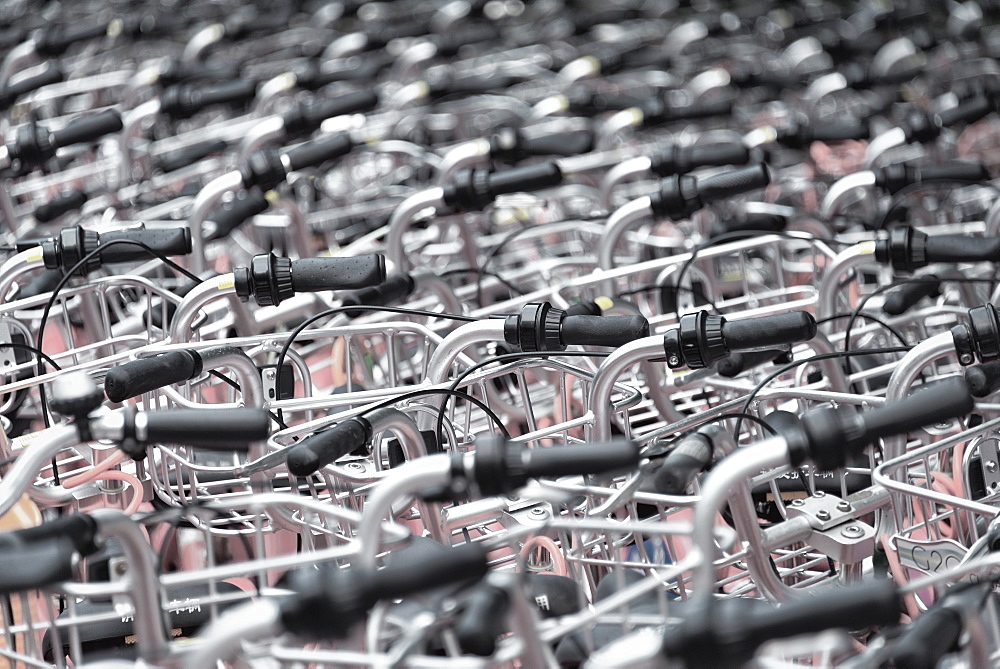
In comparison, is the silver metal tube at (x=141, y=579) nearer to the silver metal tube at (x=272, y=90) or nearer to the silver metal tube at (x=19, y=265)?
the silver metal tube at (x=19, y=265)

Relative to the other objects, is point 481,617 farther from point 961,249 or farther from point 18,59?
point 18,59

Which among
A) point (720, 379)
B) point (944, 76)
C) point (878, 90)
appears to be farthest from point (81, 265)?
point (944, 76)

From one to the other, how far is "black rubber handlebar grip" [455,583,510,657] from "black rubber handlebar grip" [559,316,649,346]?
87 cm

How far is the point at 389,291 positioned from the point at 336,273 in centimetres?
33

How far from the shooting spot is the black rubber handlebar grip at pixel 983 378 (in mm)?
2305

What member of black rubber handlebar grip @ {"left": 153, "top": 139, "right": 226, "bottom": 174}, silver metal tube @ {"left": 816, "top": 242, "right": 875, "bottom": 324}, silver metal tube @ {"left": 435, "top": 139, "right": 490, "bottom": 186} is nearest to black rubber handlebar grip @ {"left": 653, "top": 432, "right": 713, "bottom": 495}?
silver metal tube @ {"left": 816, "top": 242, "right": 875, "bottom": 324}

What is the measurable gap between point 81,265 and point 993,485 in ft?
6.91

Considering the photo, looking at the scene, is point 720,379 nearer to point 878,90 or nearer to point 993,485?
point 993,485

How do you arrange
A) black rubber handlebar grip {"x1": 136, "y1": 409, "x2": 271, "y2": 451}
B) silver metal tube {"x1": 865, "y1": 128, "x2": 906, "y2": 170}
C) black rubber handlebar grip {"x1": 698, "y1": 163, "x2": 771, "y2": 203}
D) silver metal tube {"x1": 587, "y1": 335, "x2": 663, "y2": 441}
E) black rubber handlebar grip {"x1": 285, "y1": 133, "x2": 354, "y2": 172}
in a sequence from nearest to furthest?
black rubber handlebar grip {"x1": 136, "y1": 409, "x2": 271, "y2": 451}
silver metal tube {"x1": 587, "y1": 335, "x2": 663, "y2": 441}
black rubber handlebar grip {"x1": 698, "y1": 163, "x2": 771, "y2": 203}
black rubber handlebar grip {"x1": 285, "y1": 133, "x2": 354, "y2": 172}
silver metal tube {"x1": 865, "y1": 128, "x2": 906, "y2": 170}

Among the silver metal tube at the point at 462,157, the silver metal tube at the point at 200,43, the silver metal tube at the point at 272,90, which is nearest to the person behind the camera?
the silver metal tube at the point at 462,157

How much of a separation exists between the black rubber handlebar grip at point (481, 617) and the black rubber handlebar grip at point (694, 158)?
95.9 inches

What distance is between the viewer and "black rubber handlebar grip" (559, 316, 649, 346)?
239 cm

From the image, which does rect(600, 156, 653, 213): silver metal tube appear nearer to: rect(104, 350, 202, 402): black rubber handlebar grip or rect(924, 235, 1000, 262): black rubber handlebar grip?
rect(924, 235, 1000, 262): black rubber handlebar grip

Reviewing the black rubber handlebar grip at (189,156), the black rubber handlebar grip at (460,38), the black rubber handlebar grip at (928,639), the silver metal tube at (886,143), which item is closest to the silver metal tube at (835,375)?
the black rubber handlebar grip at (928,639)
